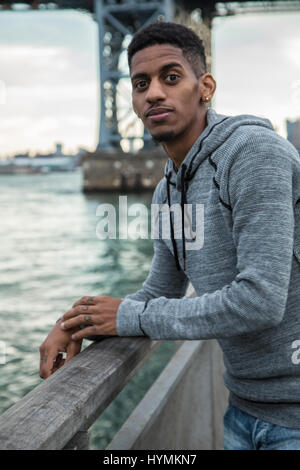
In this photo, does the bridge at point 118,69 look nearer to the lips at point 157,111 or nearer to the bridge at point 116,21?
the bridge at point 116,21

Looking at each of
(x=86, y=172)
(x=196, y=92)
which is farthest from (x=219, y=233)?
(x=86, y=172)

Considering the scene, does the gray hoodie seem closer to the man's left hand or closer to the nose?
the man's left hand

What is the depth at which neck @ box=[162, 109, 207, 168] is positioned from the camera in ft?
4.39

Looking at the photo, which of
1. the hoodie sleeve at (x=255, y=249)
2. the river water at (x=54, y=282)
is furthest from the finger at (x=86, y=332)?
the river water at (x=54, y=282)

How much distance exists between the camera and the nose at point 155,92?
1.30 m

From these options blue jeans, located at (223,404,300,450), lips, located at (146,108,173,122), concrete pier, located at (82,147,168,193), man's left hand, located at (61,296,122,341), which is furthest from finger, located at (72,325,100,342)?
concrete pier, located at (82,147,168,193)

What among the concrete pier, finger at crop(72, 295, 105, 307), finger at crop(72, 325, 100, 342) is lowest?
finger at crop(72, 325, 100, 342)

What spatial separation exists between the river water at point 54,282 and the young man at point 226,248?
3502 mm

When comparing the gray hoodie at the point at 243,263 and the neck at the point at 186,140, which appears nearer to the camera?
the gray hoodie at the point at 243,263

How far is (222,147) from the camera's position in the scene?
120 centimetres

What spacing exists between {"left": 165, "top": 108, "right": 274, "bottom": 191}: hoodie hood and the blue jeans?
0.63m

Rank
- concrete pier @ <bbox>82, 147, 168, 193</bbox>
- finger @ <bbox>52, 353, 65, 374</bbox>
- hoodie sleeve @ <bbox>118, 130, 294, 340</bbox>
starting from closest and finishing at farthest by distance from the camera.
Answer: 1. hoodie sleeve @ <bbox>118, 130, 294, 340</bbox>
2. finger @ <bbox>52, 353, 65, 374</bbox>
3. concrete pier @ <bbox>82, 147, 168, 193</bbox>
